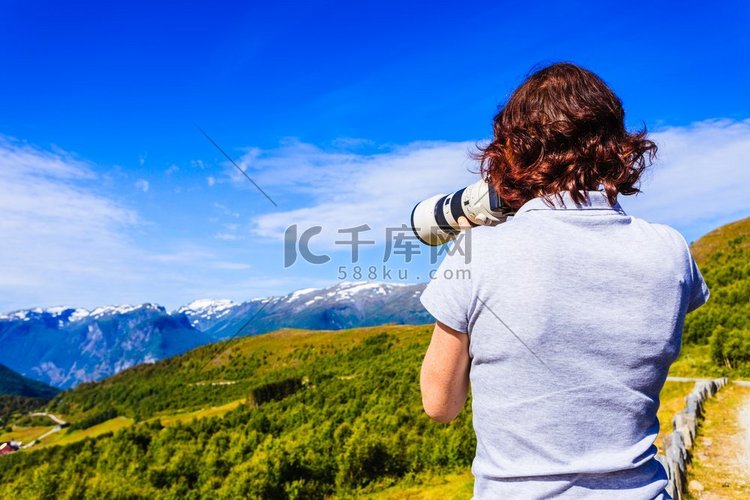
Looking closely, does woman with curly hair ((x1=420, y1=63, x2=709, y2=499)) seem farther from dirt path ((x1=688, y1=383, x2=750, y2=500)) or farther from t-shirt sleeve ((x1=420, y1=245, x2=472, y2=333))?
dirt path ((x1=688, y1=383, x2=750, y2=500))

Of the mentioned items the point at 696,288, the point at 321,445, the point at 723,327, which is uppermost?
the point at 696,288

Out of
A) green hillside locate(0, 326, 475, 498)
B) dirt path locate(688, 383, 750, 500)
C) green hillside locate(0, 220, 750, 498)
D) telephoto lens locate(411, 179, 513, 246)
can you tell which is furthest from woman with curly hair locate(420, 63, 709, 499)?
dirt path locate(688, 383, 750, 500)

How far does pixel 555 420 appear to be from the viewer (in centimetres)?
138

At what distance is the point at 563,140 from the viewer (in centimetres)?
156

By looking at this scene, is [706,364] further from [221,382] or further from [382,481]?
[221,382]

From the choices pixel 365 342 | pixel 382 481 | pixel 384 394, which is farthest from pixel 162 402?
pixel 382 481

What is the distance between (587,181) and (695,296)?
20.8 inches

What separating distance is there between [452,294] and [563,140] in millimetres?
627

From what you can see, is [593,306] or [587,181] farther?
[587,181]

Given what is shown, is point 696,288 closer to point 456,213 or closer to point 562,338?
point 562,338

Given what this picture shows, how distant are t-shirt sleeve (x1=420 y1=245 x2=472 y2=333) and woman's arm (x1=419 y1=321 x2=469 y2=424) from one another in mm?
47

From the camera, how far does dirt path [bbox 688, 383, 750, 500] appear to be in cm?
620

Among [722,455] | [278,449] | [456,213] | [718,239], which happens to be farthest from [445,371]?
[718,239]

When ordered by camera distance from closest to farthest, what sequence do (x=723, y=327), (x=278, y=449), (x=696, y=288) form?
1. (x=696, y=288)
2. (x=278, y=449)
3. (x=723, y=327)
